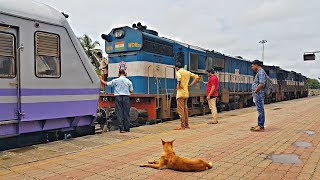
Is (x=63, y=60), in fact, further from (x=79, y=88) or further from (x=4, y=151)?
(x=4, y=151)

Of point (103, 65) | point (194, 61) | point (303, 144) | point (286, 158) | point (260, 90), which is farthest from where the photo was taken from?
point (194, 61)

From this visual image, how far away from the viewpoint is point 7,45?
18.1 ft

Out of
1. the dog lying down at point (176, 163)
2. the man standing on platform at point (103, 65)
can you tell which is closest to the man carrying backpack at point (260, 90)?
the dog lying down at point (176, 163)

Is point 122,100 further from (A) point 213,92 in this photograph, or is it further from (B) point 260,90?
(B) point 260,90

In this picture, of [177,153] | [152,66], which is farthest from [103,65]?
[177,153]

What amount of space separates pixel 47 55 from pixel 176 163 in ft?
11.7

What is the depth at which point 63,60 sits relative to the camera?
6418 mm

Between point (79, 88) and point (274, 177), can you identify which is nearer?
point (274, 177)

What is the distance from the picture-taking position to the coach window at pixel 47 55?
5.99 metres

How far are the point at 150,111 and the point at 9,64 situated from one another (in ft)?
19.1

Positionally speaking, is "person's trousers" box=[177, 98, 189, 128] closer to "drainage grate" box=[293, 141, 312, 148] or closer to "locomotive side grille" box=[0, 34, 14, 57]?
"drainage grate" box=[293, 141, 312, 148]

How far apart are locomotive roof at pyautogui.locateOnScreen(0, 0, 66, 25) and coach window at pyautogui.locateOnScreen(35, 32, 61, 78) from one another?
335mm

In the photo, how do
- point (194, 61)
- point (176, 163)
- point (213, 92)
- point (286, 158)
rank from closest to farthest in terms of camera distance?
point (176, 163)
point (286, 158)
point (213, 92)
point (194, 61)

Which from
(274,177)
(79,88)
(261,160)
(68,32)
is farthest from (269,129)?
(68,32)
